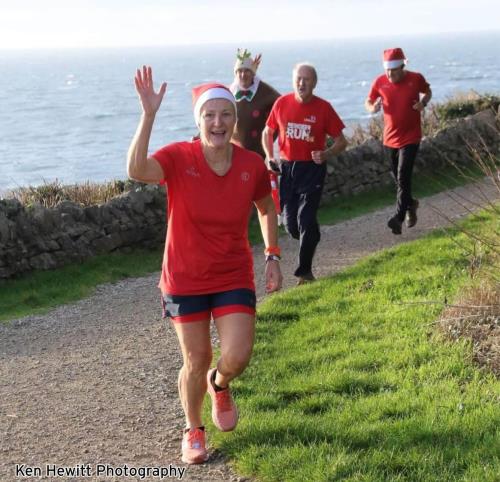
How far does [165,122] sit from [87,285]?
57802 mm

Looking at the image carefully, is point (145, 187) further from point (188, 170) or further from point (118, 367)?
point (188, 170)

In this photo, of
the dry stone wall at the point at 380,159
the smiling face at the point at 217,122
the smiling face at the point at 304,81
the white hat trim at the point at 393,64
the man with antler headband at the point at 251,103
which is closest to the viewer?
the smiling face at the point at 217,122

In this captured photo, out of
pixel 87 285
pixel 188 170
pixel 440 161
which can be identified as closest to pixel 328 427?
pixel 188 170

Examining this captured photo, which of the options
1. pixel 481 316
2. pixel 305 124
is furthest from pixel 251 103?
pixel 481 316

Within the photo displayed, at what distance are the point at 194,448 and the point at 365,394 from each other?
1283mm

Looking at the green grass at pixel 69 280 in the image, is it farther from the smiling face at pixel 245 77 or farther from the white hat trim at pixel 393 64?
the smiling face at pixel 245 77

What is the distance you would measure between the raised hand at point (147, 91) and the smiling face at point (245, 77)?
16.1ft

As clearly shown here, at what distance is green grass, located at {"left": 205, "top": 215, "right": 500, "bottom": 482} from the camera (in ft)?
16.7

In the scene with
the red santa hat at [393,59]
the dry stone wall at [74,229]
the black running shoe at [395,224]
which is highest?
the red santa hat at [393,59]

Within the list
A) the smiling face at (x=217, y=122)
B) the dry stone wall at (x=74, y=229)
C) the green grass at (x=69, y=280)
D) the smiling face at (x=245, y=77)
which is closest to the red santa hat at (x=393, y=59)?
the green grass at (x=69, y=280)

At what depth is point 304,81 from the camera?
938 centimetres

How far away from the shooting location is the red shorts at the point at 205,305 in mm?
5305

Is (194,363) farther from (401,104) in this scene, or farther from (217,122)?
(401,104)

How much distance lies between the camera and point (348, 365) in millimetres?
6730
